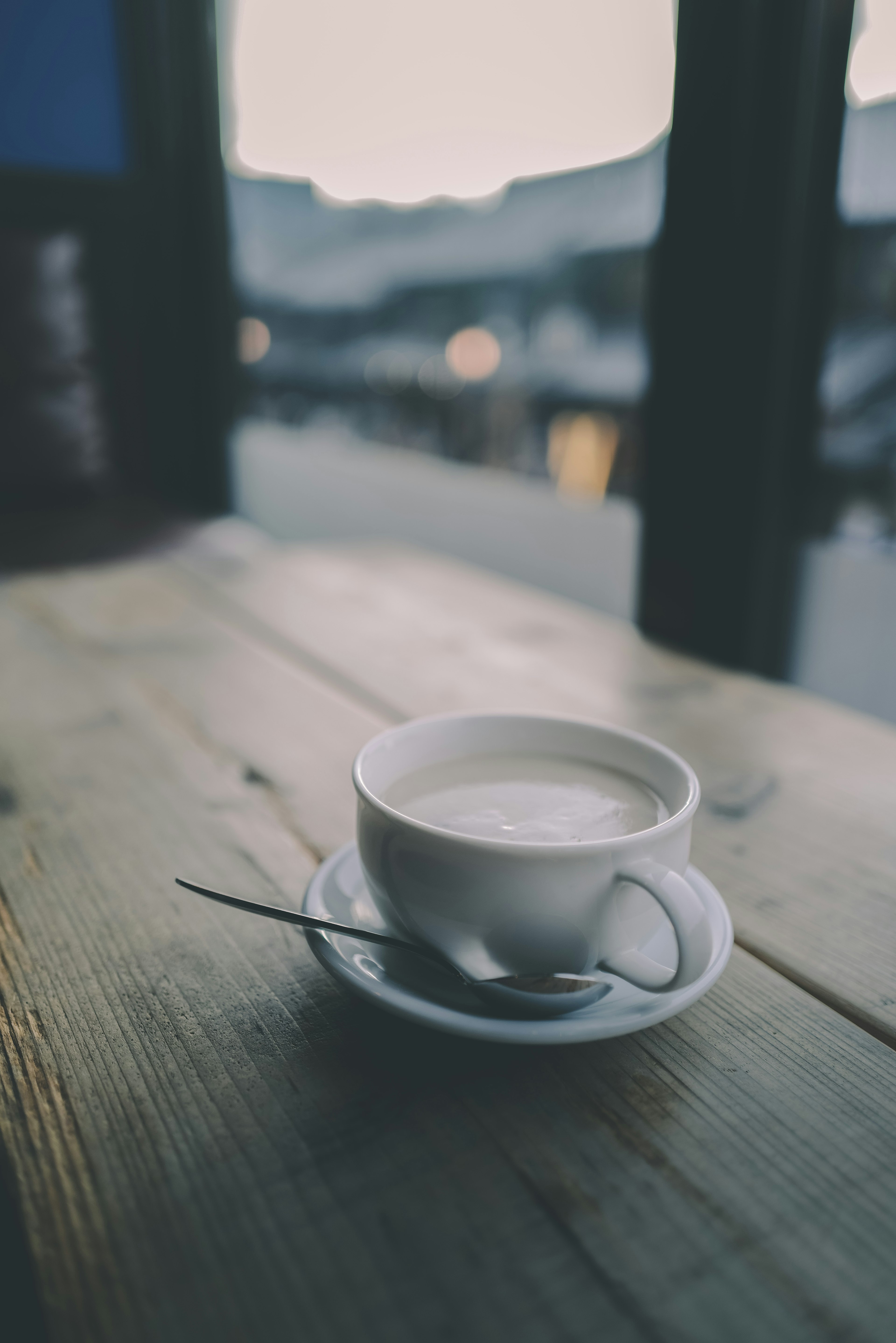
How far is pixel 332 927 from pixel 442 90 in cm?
228

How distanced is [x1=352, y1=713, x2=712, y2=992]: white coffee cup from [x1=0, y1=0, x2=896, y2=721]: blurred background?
0.87 metres

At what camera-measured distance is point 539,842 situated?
328mm

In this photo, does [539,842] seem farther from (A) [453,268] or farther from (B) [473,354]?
(A) [453,268]

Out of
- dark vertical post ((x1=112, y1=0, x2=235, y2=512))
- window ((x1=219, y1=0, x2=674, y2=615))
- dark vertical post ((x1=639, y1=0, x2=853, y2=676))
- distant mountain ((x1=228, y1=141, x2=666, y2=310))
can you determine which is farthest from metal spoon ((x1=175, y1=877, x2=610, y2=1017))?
dark vertical post ((x1=112, y1=0, x2=235, y2=512))

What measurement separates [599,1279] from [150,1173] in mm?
135

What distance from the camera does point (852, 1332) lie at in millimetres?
232

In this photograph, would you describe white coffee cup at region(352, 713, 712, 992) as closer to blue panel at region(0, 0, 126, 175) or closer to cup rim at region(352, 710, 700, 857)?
cup rim at region(352, 710, 700, 857)

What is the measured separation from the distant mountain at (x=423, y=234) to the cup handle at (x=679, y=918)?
4.76 feet

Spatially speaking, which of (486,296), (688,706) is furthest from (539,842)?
(486,296)

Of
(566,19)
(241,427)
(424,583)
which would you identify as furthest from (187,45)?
(424,583)

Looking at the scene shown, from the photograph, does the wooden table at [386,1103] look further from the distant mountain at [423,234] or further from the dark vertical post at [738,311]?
the distant mountain at [423,234]

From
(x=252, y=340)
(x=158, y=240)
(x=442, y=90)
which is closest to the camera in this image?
(x=442, y=90)

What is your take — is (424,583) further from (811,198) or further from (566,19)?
(566,19)

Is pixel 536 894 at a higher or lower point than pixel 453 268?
lower
